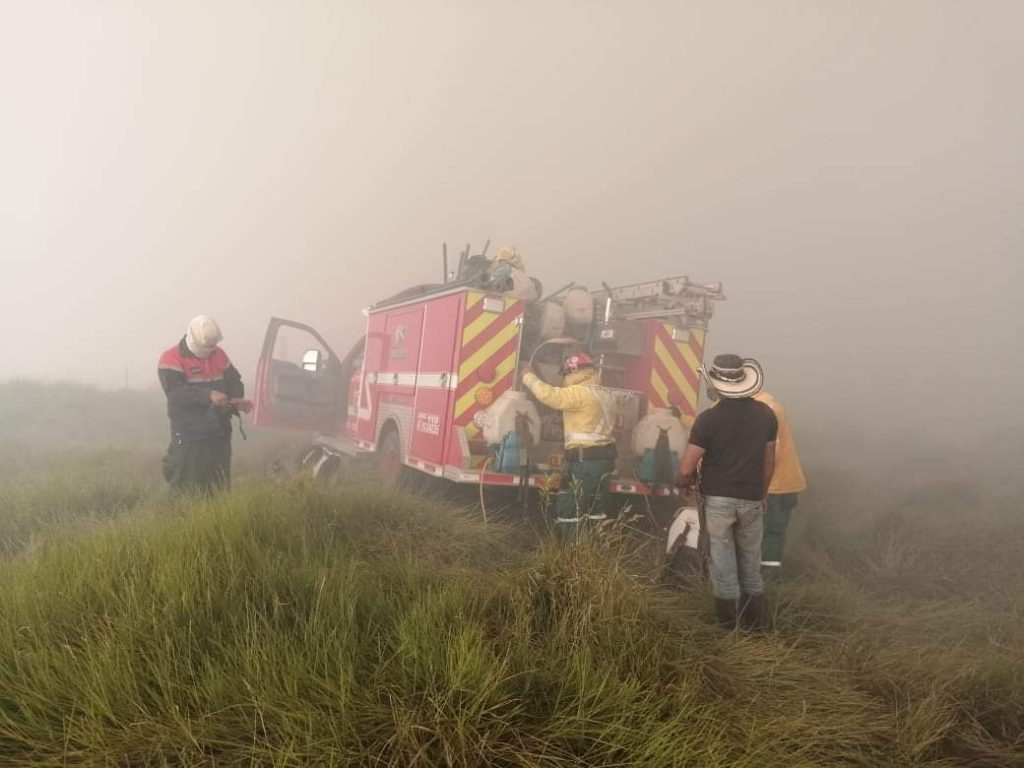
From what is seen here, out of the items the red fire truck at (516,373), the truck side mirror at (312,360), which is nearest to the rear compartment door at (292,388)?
the truck side mirror at (312,360)

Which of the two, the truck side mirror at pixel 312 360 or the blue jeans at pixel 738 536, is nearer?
the blue jeans at pixel 738 536

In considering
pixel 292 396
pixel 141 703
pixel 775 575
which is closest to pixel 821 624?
pixel 775 575

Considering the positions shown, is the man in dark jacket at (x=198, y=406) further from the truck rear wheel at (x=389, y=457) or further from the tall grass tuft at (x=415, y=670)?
the truck rear wheel at (x=389, y=457)

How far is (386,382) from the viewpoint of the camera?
272 inches

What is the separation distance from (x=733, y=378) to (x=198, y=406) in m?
3.86

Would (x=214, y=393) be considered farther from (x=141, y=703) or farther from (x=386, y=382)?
(x=141, y=703)

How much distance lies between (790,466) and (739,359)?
146 centimetres

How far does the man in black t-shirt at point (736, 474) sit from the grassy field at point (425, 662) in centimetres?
26

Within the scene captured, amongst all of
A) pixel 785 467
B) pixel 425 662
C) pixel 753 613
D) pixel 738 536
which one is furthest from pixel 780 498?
pixel 425 662

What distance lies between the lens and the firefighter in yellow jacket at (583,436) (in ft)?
14.8

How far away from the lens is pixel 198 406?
489 cm

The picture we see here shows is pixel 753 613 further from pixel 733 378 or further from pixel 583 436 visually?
pixel 583 436

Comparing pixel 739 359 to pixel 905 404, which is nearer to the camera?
pixel 739 359

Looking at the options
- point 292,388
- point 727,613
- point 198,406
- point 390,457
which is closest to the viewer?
point 727,613
